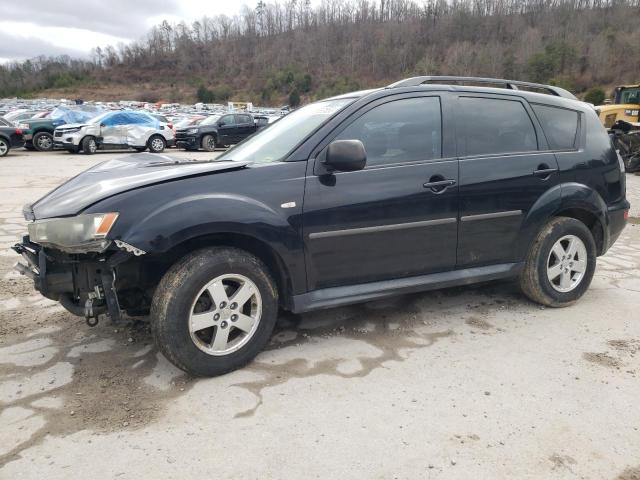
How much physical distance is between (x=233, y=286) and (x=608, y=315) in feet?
10.0

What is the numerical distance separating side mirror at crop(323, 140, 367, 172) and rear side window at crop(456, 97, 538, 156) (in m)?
0.98

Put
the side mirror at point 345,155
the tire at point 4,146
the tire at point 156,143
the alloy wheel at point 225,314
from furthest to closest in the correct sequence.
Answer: the tire at point 156,143
the tire at point 4,146
the side mirror at point 345,155
the alloy wheel at point 225,314

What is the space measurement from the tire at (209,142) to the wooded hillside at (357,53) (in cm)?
5178

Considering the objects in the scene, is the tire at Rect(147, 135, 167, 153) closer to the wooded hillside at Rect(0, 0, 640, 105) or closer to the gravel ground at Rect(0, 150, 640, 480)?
the gravel ground at Rect(0, 150, 640, 480)

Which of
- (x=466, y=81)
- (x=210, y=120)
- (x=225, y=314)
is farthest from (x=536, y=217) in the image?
(x=210, y=120)

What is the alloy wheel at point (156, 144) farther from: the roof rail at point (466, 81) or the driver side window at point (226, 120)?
the roof rail at point (466, 81)

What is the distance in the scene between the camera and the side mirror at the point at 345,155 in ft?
10.0

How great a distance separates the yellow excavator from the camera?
13.6 m

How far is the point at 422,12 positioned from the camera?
336ft

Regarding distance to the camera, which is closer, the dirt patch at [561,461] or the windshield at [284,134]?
the dirt patch at [561,461]

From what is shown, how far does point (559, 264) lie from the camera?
13.6ft

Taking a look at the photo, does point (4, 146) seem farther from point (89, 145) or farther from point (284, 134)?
point (284, 134)

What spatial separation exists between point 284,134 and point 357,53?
104 m

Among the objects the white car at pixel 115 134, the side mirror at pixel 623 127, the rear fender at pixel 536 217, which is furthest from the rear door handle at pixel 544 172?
the white car at pixel 115 134
